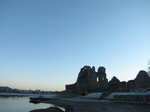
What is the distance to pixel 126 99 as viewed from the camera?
26500mm

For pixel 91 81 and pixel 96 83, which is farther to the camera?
pixel 96 83

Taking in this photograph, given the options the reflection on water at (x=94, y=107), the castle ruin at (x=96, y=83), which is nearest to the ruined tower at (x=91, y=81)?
the castle ruin at (x=96, y=83)

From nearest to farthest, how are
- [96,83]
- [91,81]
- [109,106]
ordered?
[109,106] → [91,81] → [96,83]

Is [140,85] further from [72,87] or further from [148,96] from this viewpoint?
[72,87]

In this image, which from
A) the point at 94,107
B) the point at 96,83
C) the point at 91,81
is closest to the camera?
the point at 94,107

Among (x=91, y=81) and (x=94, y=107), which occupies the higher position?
(x=91, y=81)

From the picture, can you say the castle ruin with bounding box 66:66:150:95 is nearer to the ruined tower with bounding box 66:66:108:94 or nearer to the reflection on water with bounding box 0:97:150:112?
the ruined tower with bounding box 66:66:108:94

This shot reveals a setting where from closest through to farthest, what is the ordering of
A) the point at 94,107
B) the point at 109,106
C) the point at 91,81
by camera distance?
the point at 94,107, the point at 109,106, the point at 91,81

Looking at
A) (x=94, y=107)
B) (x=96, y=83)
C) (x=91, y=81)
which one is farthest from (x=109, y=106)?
(x=96, y=83)

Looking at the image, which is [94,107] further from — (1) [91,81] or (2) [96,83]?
(2) [96,83]

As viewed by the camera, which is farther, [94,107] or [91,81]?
[91,81]

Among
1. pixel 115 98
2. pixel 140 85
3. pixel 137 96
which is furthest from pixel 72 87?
pixel 137 96

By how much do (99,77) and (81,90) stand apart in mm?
10301

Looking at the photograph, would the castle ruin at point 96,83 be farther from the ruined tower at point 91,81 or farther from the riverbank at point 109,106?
the riverbank at point 109,106
